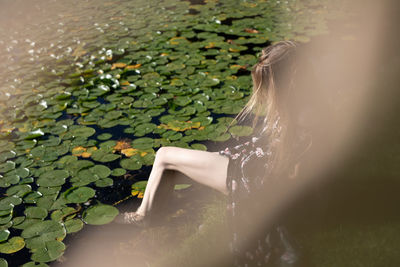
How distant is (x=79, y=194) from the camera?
252cm

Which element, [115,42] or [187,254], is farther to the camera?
[115,42]

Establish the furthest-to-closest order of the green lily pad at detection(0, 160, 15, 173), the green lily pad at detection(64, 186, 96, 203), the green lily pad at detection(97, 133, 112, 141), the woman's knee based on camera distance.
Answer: the green lily pad at detection(97, 133, 112, 141)
the green lily pad at detection(0, 160, 15, 173)
the green lily pad at detection(64, 186, 96, 203)
the woman's knee

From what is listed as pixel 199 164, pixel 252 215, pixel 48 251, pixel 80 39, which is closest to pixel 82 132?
pixel 48 251

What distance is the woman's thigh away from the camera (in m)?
1.96

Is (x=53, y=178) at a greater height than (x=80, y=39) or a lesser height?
lesser

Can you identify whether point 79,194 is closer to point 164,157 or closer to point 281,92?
point 164,157

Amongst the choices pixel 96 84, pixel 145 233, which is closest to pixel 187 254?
pixel 145 233

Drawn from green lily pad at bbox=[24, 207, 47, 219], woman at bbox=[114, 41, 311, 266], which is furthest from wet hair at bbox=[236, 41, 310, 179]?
green lily pad at bbox=[24, 207, 47, 219]

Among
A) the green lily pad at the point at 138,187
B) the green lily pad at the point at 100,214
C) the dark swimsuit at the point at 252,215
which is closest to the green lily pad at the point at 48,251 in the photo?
the green lily pad at the point at 100,214

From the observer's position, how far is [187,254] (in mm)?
2148

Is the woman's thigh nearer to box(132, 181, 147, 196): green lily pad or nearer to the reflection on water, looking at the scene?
box(132, 181, 147, 196): green lily pad

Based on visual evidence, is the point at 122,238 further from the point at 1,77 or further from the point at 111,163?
the point at 1,77

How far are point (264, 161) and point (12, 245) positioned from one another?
142 cm

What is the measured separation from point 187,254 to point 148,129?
1249mm
